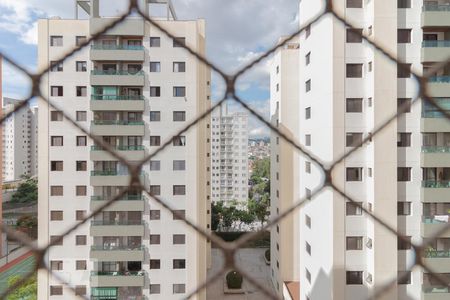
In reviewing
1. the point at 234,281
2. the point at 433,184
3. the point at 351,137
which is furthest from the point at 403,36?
the point at 234,281

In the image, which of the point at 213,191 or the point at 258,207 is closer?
the point at 258,207

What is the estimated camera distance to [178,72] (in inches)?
220

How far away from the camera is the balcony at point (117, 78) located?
5344 millimetres

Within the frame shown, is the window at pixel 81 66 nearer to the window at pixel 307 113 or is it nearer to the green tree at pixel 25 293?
the window at pixel 307 113

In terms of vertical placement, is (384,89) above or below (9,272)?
above

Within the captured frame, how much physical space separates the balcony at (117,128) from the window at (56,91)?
791 mm

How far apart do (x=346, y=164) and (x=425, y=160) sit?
1.01 meters

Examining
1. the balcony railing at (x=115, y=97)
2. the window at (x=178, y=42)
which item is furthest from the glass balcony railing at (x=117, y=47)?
the window at (x=178, y=42)

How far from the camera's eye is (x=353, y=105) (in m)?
4.26

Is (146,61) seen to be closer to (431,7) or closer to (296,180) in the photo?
(296,180)

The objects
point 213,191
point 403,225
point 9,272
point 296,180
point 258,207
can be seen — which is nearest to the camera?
point 403,225

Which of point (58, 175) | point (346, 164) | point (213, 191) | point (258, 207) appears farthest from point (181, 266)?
point (213, 191)

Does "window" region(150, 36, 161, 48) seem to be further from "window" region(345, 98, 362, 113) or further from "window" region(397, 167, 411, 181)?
"window" region(397, 167, 411, 181)

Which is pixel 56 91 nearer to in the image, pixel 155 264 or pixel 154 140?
pixel 154 140
